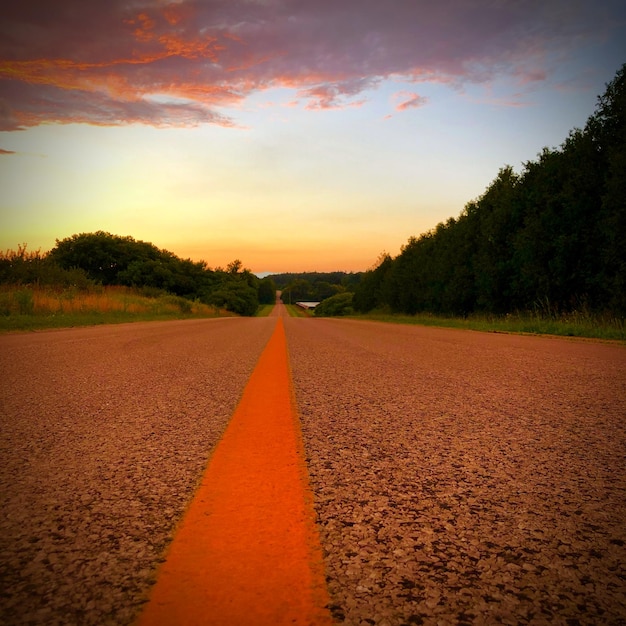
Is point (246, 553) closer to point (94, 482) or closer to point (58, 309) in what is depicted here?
point (94, 482)

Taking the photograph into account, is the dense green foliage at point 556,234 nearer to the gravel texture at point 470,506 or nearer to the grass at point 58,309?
the gravel texture at point 470,506

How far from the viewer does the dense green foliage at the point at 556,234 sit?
15.4 metres

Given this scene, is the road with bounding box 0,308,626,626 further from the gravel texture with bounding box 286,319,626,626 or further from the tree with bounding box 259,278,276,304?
the tree with bounding box 259,278,276,304

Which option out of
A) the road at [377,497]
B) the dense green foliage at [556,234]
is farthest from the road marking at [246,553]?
the dense green foliage at [556,234]

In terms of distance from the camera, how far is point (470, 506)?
138cm

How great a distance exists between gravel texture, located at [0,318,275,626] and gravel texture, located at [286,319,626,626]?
49 centimetres

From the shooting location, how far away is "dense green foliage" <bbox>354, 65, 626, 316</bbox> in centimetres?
1542

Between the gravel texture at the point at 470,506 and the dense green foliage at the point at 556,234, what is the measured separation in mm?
15075

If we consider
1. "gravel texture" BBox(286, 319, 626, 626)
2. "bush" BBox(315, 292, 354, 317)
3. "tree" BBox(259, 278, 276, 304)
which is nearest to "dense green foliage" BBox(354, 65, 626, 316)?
"gravel texture" BBox(286, 319, 626, 626)

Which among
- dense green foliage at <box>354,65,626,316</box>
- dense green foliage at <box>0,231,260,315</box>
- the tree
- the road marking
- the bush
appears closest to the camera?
the road marking

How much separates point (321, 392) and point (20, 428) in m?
2.01

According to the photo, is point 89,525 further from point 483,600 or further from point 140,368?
point 140,368

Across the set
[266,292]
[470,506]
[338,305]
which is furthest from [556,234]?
[266,292]

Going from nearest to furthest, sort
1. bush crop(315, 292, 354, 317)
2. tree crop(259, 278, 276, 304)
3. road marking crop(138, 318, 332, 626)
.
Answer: road marking crop(138, 318, 332, 626), bush crop(315, 292, 354, 317), tree crop(259, 278, 276, 304)
